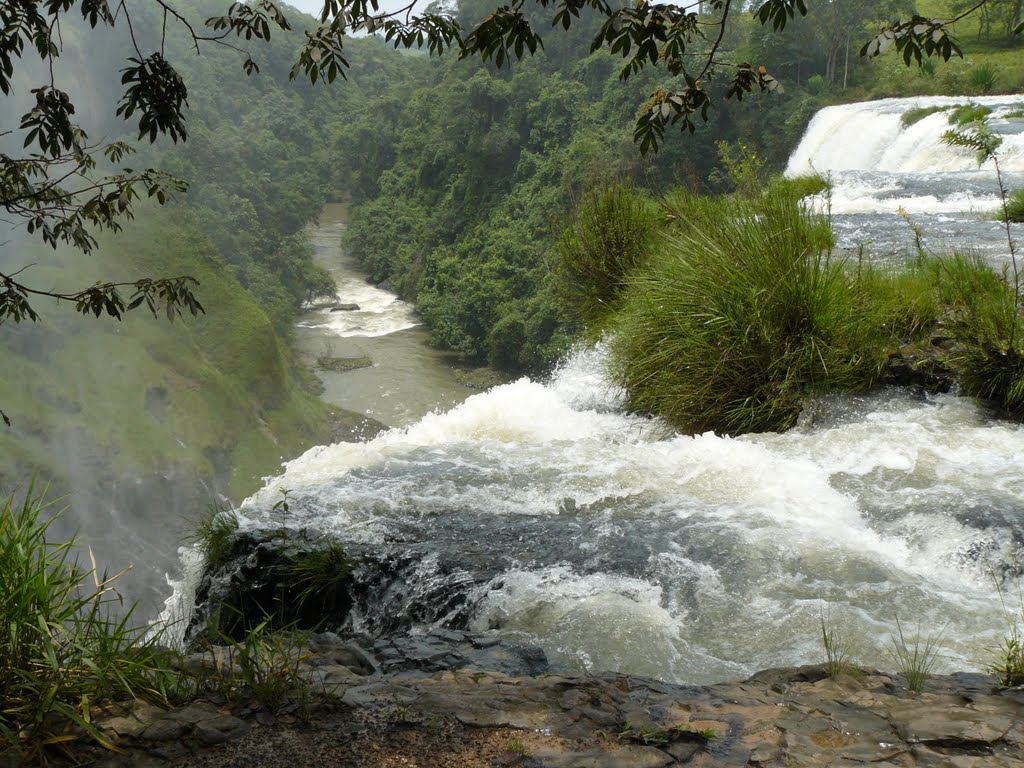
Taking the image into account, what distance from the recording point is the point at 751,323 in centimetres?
622

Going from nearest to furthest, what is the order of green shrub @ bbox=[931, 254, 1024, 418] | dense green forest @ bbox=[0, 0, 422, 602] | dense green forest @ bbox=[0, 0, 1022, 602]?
green shrub @ bbox=[931, 254, 1024, 418], dense green forest @ bbox=[0, 0, 422, 602], dense green forest @ bbox=[0, 0, 1022, 602]

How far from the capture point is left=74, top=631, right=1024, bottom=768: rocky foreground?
2469mm

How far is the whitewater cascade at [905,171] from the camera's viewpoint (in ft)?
32.8

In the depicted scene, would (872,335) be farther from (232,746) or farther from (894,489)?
(232,746)

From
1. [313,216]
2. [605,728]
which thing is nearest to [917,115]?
[605,728]

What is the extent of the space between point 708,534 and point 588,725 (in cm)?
215

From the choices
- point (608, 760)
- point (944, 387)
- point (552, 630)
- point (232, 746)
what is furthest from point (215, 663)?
point (944, 387)

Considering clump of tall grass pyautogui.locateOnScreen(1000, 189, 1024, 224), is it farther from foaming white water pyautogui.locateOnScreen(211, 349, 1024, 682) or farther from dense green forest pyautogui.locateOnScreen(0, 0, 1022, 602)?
foaming white water pyautogui.locateOnScreen(211, 349, 1024, 682)

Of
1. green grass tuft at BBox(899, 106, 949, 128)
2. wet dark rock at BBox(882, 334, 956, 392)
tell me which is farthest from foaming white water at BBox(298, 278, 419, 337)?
wet dark rock at BBox(882, 334, 956, 392)

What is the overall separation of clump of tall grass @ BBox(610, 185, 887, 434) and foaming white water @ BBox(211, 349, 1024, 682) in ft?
0.87

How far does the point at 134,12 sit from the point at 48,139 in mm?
37929

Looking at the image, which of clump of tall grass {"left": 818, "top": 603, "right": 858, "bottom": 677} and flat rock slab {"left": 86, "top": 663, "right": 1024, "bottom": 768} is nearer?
flat rock slab {"left": 86, "top": 663, "right": 1024, "bottom": 768}

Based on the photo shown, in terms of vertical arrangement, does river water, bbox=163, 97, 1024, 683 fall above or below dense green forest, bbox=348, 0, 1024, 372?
below

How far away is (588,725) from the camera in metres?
2.66
